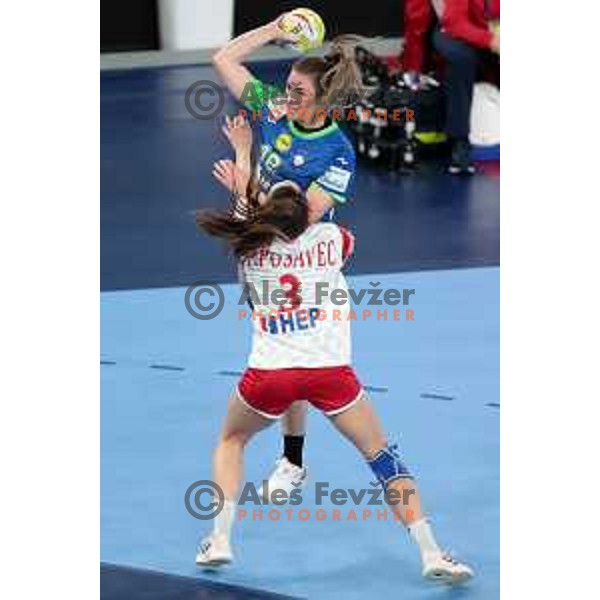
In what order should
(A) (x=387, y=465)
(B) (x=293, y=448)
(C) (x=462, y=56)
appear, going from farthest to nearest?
(C) (x=462, y=56) → (B) (x=293, y=448) → (A) (x=387, y=465)

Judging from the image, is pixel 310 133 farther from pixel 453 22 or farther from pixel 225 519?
pixel 453 22

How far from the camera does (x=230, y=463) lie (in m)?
6.37

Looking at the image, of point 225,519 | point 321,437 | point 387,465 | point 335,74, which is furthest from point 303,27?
point 321,437

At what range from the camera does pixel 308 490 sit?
23.6 ft

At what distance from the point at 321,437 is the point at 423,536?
1487 millimetres

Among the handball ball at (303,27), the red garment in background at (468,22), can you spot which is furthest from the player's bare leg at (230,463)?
the red garment in background at (468,22)

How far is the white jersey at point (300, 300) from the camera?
6.11 metres

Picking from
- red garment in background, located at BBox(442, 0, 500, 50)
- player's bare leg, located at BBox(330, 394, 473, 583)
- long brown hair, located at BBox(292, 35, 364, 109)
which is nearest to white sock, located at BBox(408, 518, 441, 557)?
player's bare leg, located at BBox(330, 394, 473, 583)

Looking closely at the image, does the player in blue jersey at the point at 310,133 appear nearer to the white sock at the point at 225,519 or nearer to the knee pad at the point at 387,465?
the knee pad at the point at 387,465

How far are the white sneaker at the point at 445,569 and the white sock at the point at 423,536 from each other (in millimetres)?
23

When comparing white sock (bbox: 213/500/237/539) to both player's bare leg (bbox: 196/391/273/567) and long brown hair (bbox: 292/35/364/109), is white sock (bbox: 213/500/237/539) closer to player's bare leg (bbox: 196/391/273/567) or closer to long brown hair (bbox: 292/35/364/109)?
player's bare leg (bbox: 196/391/273/567)
